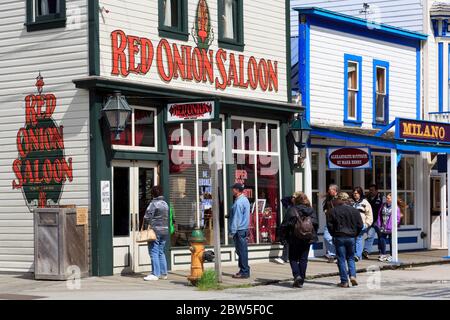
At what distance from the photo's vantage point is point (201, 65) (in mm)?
21828

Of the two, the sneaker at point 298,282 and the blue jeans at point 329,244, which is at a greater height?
the blue jeans at point 329,244

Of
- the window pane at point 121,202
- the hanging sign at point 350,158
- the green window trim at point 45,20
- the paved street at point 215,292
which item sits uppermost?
the green window trim at point 45,20

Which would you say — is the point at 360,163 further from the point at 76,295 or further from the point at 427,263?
the point at 76,295

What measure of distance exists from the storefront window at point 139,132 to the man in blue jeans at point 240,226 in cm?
218

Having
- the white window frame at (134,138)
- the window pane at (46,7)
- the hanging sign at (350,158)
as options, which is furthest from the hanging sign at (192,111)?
the hanging sign at (350,158)

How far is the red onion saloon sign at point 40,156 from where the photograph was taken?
770 inches

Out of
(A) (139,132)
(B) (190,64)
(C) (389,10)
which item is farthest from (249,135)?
(C) (389,10)

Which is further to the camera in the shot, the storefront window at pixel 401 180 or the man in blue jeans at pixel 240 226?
the storefront window at pixel 401 180

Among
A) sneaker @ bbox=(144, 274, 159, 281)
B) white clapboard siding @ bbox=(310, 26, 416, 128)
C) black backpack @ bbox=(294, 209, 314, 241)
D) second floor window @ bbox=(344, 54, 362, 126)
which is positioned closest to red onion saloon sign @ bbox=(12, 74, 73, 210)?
sneaker @ bbox=(144, 274, 159, 281)

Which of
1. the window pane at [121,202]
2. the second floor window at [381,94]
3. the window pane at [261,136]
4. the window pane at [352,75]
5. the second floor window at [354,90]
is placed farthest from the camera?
the second floor window at [381,94]

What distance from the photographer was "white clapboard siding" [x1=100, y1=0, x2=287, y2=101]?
1952 centimetres

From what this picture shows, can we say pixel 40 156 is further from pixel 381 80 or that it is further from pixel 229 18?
pixel 381 80

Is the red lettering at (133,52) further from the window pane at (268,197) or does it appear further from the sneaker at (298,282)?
the sneaker at (298,282)
